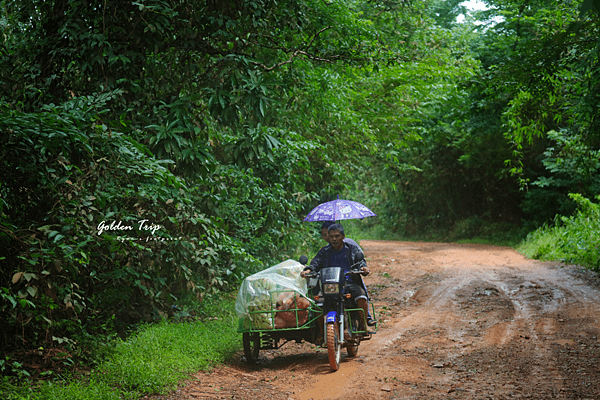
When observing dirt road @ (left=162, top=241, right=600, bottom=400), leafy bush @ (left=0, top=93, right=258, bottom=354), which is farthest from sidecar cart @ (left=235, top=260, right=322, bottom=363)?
leafy bush @ (left=0, top=93, right=258, bottom=354)

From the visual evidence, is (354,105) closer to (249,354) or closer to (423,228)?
(249,354)

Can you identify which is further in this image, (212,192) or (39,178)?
(212,192)

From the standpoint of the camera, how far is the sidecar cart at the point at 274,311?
625cm

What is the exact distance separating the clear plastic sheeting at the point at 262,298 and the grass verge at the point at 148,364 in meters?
0.70

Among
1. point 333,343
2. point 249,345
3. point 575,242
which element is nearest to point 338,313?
point 333,343

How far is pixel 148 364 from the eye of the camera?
5.40 m

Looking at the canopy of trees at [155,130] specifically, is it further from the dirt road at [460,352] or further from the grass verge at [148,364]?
the dirt road at [460,352]

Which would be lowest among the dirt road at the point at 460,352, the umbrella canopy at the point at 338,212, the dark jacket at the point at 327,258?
the dirt road at the point at 460,352

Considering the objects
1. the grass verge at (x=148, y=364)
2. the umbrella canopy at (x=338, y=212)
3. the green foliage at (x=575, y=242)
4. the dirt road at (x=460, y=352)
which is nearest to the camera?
the grass verge at (x=148, y=364)

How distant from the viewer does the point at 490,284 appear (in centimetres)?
1159

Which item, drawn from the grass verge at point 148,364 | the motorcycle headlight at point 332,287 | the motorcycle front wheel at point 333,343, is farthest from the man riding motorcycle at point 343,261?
the grass verge at point 148,364

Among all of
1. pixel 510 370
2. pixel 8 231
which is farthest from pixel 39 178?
pixel 510 370

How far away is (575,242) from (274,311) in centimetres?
1137

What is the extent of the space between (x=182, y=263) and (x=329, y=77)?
5.36 metres
